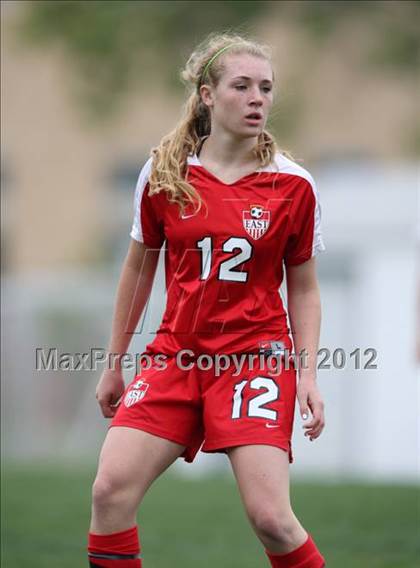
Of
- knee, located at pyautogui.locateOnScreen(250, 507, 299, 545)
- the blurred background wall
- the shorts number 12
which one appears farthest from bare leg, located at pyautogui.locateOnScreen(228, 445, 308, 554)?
the blurred background wall

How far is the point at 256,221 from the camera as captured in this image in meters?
4.53

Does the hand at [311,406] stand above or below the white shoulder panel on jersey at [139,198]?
below

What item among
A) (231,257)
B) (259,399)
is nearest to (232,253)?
(231,257)

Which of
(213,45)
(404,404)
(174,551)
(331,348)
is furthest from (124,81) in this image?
(213,45)

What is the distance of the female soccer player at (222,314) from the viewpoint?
4320 millimetres

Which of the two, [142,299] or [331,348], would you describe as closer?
[142,299]

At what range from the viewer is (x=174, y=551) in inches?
277

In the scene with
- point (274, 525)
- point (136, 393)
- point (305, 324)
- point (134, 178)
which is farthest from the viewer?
point (134, 178)

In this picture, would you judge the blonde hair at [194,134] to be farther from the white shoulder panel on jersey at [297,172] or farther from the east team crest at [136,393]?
the east team crest at [136,393]

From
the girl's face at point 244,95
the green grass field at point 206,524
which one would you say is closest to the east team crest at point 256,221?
the girl's face at point 244,95

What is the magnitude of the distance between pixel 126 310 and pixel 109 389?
30 cm

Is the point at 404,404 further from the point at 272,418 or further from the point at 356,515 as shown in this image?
the point at 272,418

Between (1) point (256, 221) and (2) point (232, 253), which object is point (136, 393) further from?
(1) point (256, 221)

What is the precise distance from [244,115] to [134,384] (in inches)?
40.5
